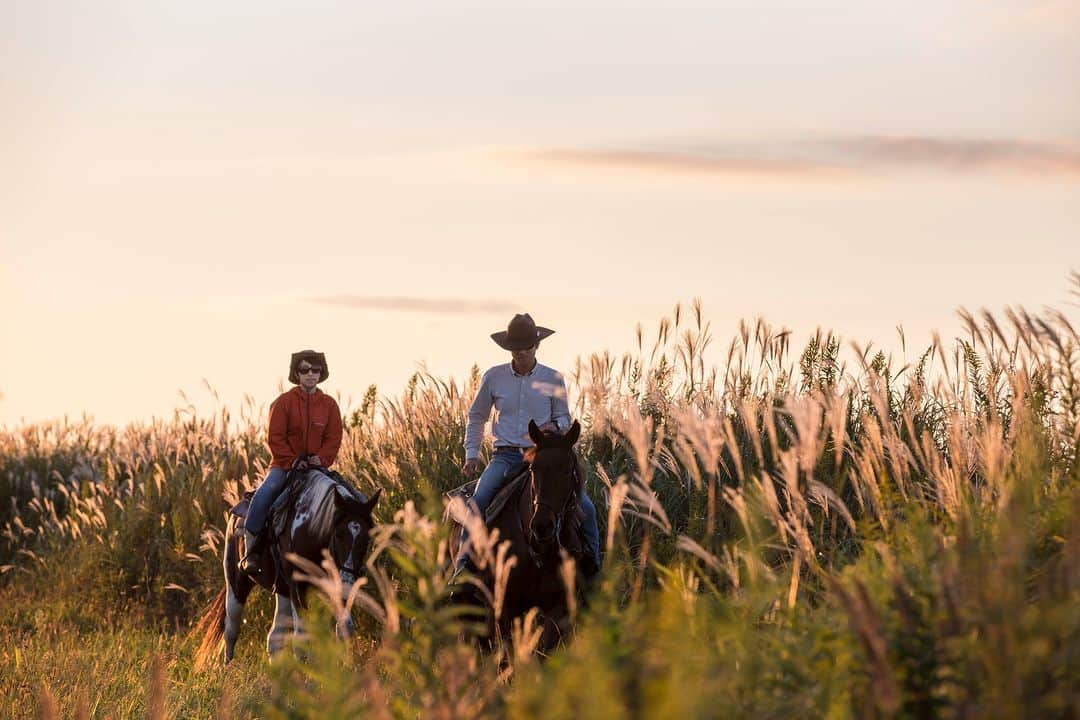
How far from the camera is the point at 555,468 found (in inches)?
382

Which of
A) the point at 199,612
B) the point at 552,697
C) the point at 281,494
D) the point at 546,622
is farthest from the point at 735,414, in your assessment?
the point at 552,697

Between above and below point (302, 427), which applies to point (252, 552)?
below

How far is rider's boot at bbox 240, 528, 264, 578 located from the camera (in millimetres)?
12898

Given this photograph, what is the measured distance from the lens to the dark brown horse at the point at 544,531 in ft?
31.8

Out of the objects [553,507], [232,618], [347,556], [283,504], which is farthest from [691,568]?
[232,618]

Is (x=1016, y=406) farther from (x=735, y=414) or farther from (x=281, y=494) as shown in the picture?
(x=281, y=494)

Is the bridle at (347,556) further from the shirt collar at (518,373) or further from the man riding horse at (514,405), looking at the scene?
the shirt collar at (518,373)

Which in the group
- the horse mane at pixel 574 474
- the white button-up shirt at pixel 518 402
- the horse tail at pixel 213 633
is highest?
the white button-up shirt at pixel 518 402

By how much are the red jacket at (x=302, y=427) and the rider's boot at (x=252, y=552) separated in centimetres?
67

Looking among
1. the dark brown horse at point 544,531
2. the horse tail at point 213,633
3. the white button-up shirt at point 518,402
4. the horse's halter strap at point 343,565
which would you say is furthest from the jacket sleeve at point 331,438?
the dark brown horse at point 544,531

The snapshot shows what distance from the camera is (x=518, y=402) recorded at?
1145 cm

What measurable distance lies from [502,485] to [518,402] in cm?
75

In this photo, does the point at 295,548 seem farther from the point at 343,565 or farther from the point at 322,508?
the point at 343,565

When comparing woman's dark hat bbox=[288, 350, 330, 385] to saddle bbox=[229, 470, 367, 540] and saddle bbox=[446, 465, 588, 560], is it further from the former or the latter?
→ saddle bbox=[446, 465, 588, 560]
